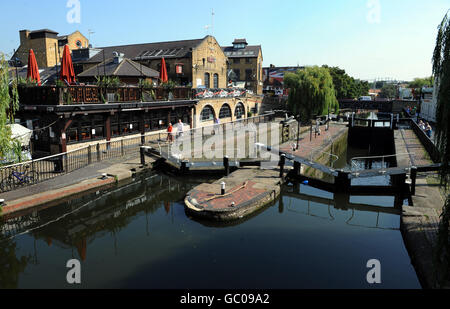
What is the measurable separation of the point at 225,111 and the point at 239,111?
3.58m

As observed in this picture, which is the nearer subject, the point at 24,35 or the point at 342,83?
the point at 24,35

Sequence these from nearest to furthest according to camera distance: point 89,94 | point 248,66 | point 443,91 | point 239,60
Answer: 1. point 443,91
2. point 89,94
3. point 248,66
4. point 239,60

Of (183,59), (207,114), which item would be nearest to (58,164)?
(207,114)

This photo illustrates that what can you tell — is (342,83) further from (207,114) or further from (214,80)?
(207,114)

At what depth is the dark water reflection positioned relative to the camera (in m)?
8.73

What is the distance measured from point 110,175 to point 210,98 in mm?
17438

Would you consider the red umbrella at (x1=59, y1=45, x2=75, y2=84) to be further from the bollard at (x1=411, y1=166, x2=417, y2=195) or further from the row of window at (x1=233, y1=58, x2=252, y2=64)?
the row of window at (x1=233, y1=58, x2=252, y2=64)

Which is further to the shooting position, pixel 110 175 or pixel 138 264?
pixel 110 175

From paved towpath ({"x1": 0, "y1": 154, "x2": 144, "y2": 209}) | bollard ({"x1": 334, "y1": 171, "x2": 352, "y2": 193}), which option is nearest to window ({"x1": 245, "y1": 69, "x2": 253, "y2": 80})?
paved towpath ({"x1": 0, "y1": 154, "x2": 144, "y2": 209})

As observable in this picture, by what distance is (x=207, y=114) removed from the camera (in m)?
32.8
